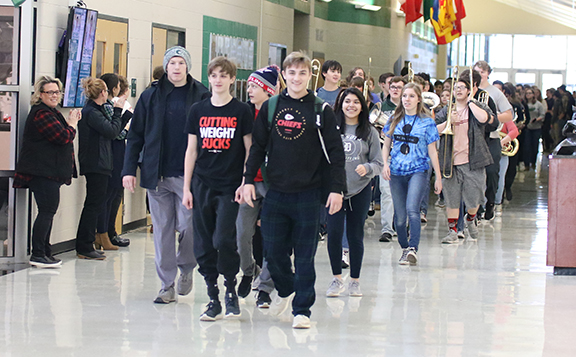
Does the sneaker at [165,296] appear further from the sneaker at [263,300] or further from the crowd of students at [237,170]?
the sneaker at [263,300]

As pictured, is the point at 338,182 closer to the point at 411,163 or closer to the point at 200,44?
the point at 411,163

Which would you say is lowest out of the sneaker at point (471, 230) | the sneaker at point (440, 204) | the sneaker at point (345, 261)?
the sneaker at point (345, 261)

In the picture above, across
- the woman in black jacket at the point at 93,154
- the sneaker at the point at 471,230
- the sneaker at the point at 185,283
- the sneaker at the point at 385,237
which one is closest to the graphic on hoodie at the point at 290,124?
the sneaker at the point at 185,283

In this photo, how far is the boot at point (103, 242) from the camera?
7877mm

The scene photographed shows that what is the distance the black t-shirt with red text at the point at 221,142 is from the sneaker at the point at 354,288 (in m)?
1.49

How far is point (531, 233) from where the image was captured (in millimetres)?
9719

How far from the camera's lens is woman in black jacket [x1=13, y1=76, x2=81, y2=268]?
269 inches

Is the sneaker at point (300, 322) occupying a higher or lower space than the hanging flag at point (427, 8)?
lower

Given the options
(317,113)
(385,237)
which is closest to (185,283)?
(317,113)

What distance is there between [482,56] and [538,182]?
21.9 metres

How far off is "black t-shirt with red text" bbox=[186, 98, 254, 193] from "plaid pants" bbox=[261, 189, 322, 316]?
0.91ft

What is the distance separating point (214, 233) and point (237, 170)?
0.41 m

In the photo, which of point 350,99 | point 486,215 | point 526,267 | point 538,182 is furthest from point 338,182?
point 538,182

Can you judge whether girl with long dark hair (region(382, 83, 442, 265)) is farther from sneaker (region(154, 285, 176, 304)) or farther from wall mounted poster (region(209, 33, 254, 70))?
wall mounted poster (region(209, 33, 254, 70))
